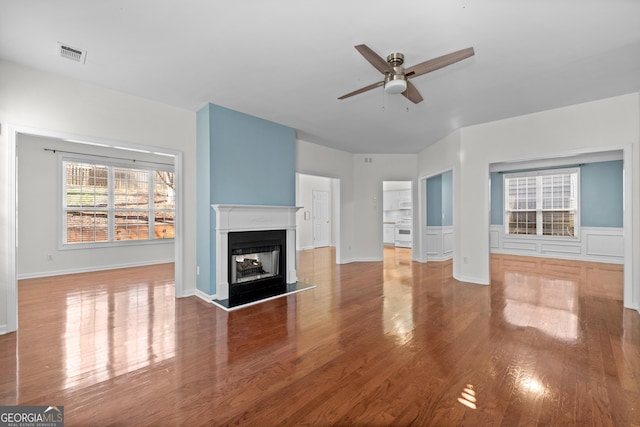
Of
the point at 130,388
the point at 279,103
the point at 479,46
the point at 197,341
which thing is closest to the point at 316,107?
the point at 279,103

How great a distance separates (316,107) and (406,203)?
6.85 metres

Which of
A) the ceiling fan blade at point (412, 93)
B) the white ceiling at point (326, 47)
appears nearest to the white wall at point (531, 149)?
the white ceiling at point (326, 47)

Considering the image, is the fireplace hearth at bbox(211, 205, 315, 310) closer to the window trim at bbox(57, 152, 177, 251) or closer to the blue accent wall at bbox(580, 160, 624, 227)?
the window trim at bbox(57, 152, 177, 251)

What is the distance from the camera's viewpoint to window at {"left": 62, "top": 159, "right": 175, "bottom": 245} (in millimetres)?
5605

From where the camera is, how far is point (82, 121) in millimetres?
3248

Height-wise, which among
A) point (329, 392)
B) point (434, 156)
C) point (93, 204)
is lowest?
point (329, 392)

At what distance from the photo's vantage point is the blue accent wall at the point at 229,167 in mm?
3857

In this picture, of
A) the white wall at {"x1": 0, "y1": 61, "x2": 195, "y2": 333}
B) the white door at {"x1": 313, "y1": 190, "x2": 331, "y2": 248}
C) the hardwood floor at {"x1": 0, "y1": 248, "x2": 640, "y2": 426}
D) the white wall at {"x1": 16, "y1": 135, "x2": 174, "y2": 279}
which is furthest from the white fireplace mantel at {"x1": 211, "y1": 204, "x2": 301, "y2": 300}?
the white door at {"x1": 313, "y1": 190, "x2": 331, "y2": 248}

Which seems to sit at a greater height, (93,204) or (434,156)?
(434,156)

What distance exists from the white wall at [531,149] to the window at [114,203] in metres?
6.60

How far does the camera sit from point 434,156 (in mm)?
5980

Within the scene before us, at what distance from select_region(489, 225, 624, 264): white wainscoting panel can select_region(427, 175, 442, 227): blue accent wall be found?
1.43m

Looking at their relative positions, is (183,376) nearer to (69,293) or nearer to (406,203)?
(69,293)

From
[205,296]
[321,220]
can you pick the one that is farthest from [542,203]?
[205,296]
